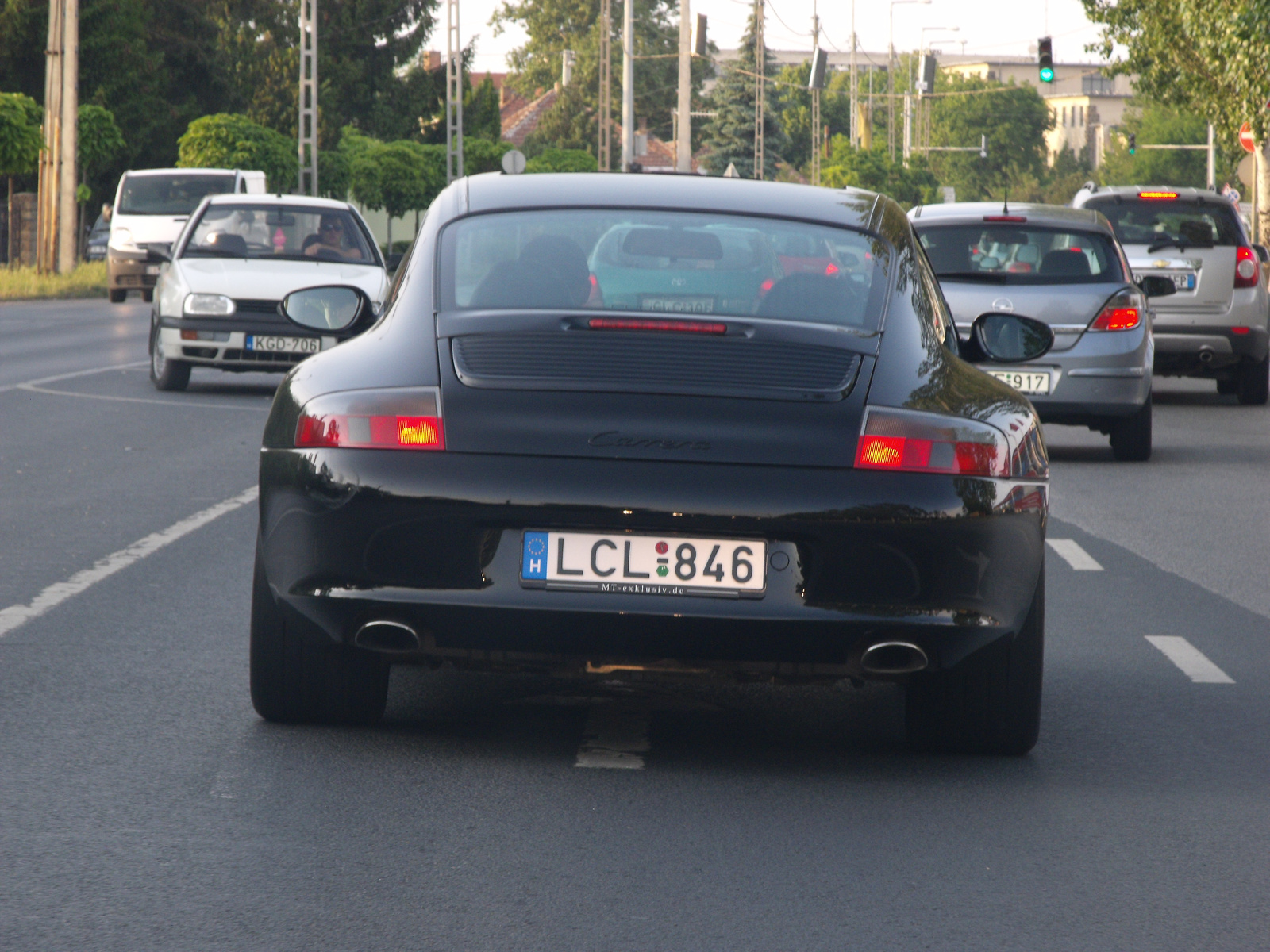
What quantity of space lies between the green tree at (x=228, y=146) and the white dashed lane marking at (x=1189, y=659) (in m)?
47.5

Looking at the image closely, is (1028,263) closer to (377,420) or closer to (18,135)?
(377,420)

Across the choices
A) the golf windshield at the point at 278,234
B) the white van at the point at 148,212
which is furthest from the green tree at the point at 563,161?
the golf windshield at the point at 278,234

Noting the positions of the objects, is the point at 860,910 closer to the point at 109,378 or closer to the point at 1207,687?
the point at 1207,687

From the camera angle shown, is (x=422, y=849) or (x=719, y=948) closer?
(x=719, y=948)

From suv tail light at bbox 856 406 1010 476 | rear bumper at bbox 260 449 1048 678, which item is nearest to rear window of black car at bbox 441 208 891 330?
suv tail light at bbox 856 406 1010 476

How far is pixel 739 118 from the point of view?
118 metres

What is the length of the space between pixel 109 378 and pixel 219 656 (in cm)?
1309

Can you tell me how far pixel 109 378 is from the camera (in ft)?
63.1

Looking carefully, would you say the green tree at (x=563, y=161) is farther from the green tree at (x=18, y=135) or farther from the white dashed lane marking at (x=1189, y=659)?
the white dashed lane marking at (x=1189, y=659)

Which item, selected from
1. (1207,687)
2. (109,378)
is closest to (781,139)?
(109,378)

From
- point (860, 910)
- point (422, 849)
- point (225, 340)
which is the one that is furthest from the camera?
point (225, 340)

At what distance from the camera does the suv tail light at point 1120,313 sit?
13.6 meters

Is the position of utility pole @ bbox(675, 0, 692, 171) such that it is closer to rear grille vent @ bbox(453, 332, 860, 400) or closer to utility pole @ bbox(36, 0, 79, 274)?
utility pole @ bbox(36, 0, 79, 274)

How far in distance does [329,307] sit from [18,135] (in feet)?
122
